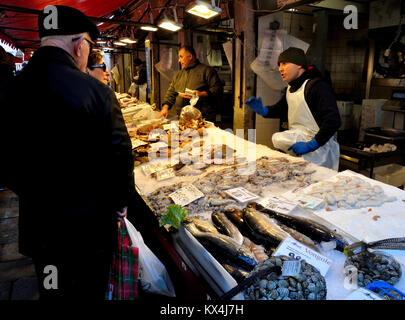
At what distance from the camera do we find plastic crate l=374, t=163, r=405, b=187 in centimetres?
521

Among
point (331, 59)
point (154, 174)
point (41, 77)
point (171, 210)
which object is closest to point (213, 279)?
point (171, 210)

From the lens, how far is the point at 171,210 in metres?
1.98

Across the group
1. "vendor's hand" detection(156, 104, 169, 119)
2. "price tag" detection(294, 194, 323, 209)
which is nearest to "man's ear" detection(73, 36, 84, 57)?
"price tag" detection(294, 194, 323, 209)

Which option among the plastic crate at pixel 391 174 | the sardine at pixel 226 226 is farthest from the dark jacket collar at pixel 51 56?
the plastic crate at pixel 391 174

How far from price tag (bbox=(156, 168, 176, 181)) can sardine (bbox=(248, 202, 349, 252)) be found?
51.3 inches

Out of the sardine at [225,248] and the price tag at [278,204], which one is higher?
the price tag at [278,204]

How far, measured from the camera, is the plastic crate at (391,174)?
17.1 feet

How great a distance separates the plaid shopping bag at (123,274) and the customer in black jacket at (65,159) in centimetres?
10

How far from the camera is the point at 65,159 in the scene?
65.9 inches

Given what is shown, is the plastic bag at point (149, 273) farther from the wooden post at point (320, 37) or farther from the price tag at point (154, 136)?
the wooden post at point (320, 37)

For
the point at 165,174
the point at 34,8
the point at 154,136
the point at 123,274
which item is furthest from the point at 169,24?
the point at 123,274

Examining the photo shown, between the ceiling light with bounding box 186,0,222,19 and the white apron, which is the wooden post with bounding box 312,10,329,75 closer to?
the ceiling light with bounding box 186,0,222,19

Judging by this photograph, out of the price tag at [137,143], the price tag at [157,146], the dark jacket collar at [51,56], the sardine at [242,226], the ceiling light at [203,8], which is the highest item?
the ceiling light at [203,8]

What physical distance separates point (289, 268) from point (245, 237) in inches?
23.0
